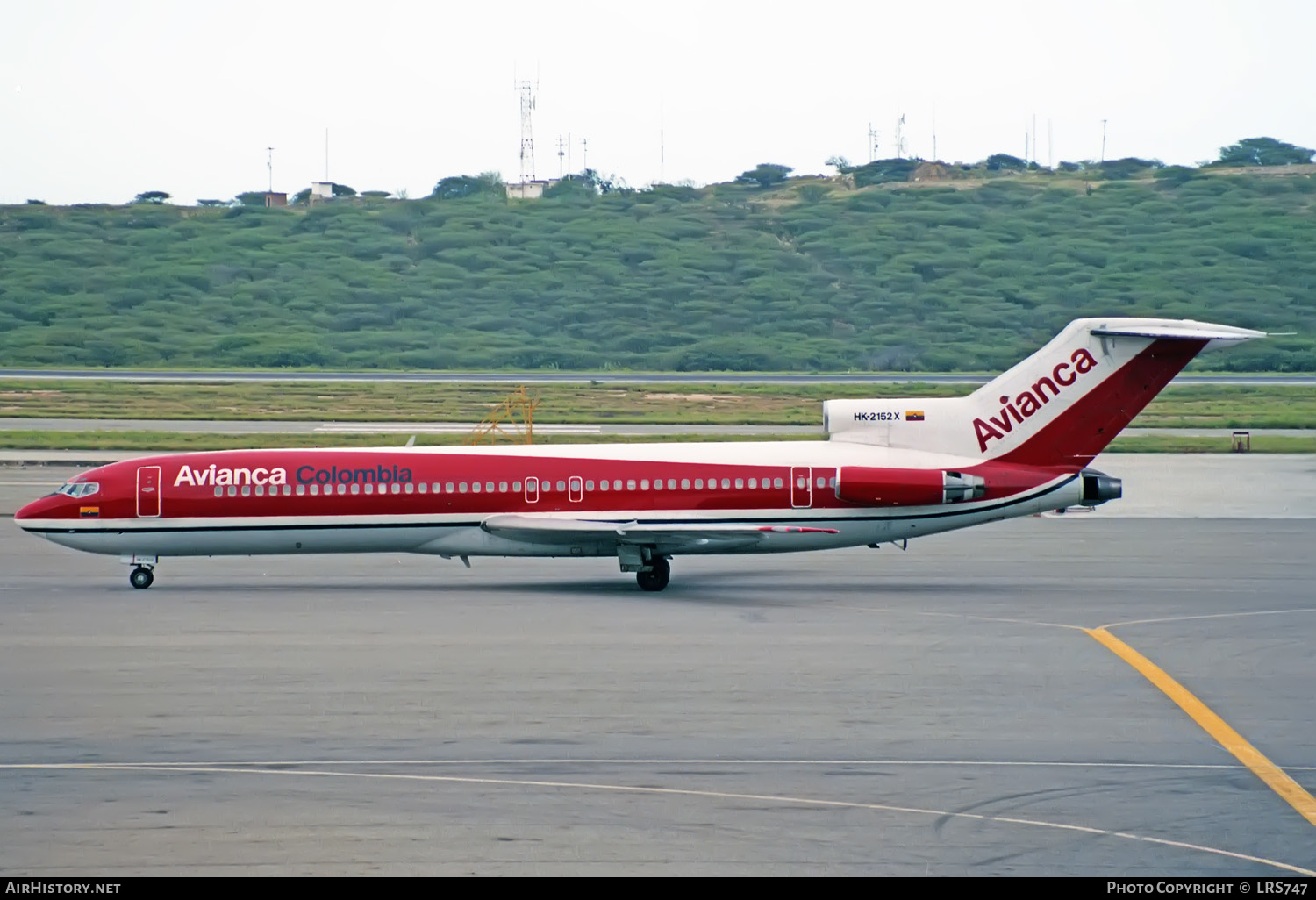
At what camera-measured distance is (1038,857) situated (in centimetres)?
1373

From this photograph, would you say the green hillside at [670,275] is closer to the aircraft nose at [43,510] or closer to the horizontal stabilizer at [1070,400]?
the horizontal stabilizer at [1070,400]

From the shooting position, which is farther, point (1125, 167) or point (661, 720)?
point (1125, 167)

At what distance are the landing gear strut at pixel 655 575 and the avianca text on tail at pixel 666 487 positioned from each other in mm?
25

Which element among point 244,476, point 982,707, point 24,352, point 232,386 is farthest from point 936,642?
point 24,352

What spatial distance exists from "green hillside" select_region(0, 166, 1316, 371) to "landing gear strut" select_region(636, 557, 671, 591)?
80.4 meters

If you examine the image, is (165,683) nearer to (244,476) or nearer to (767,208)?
(244,476)

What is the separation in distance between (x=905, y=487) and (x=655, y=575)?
542cm

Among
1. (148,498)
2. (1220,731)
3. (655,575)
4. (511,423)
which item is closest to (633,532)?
(655,575)

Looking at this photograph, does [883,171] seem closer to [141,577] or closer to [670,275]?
[670,275]

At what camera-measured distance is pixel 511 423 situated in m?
64.8

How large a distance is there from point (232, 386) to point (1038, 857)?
7426cm

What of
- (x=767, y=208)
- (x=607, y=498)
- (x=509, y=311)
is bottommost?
(x=607, y=498)

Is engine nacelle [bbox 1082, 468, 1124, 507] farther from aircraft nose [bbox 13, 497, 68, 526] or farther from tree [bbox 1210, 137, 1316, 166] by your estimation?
tree [bbox 1210, 137, 1316, 166]

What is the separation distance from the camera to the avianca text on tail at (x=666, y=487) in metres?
30.3
